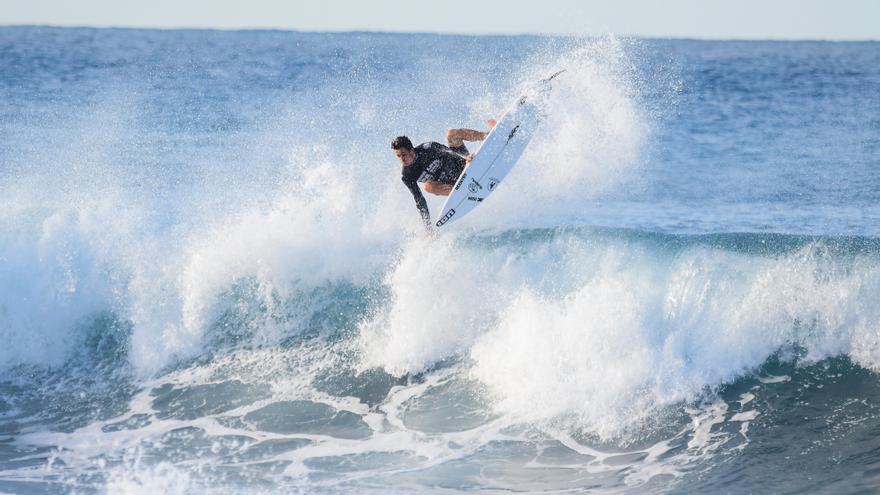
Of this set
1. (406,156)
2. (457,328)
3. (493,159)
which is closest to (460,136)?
(493,159)

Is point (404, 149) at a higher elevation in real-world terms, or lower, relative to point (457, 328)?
higher

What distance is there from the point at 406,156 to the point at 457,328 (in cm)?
191

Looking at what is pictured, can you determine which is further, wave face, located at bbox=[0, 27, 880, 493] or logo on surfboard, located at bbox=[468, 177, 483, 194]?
logo on surfboard, located at bbox=[468, 177, 483, 194]

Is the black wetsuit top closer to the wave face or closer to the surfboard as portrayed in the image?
the surfboard

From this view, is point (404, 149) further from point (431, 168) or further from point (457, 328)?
point (457, 328)

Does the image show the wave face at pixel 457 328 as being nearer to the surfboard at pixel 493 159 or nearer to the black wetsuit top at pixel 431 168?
the surfboard at pixel 493 159

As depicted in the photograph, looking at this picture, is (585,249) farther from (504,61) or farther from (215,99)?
(504,61)

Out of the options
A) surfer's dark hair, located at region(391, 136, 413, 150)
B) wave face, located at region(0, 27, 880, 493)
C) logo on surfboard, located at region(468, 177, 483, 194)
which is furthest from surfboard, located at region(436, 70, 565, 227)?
surfer's dark hair, located at region(391, 136, 413, 150)

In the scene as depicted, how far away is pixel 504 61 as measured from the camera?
156ft

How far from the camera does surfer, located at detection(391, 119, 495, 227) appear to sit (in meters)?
10.2

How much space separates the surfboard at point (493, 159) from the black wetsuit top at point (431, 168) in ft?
0.40

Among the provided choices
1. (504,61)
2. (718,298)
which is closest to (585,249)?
(718,298)

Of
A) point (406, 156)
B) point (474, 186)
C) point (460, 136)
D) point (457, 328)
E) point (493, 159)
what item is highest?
point (460, 136)

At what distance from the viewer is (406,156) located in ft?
33.1
